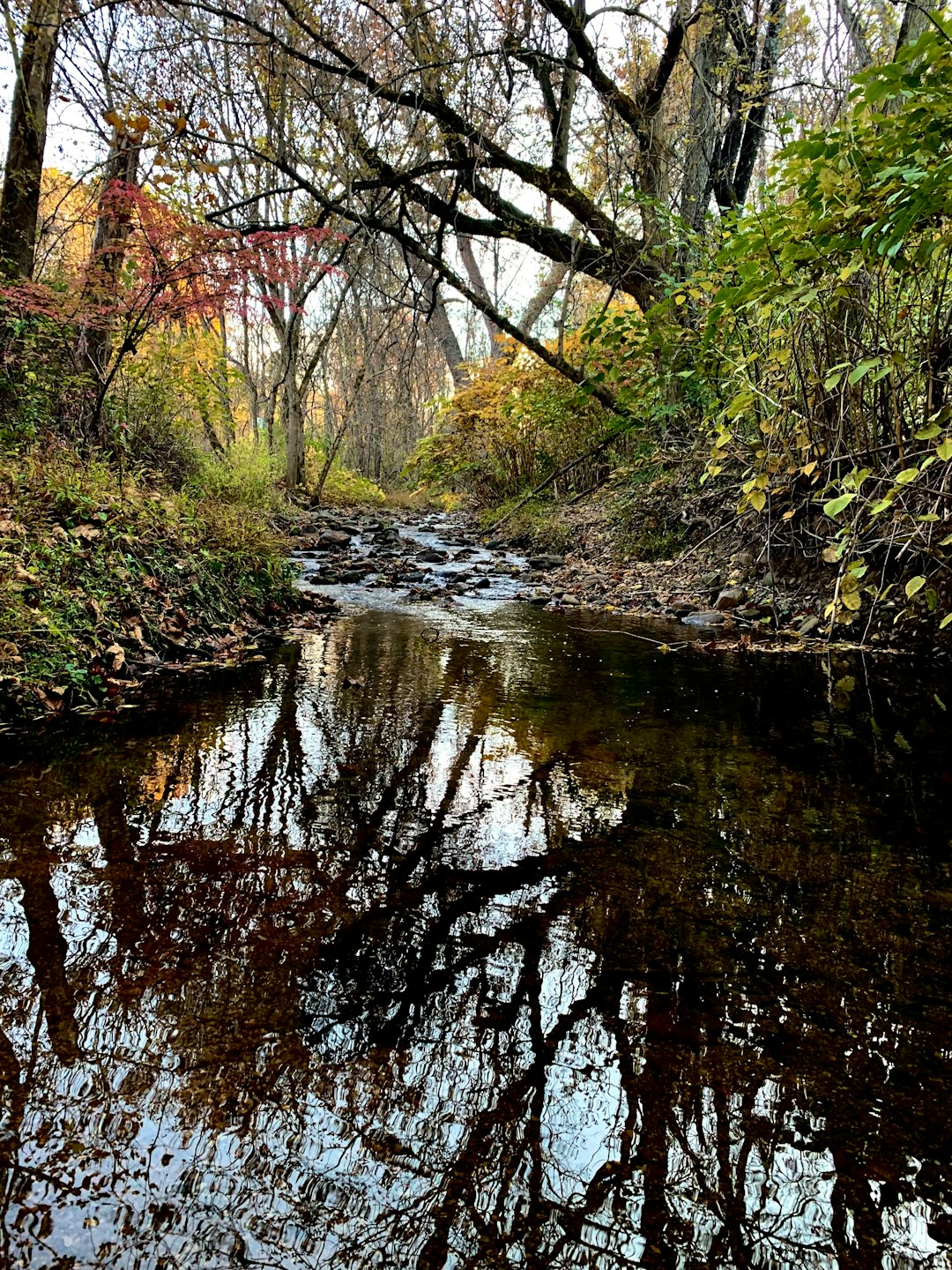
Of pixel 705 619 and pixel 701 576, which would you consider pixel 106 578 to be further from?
pixel 701 576

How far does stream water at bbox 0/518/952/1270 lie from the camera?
922 millimetres

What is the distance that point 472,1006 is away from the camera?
52.3 inches

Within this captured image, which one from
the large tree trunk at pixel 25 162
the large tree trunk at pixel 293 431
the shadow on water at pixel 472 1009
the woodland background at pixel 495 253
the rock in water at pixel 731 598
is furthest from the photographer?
the large tree trunk at pixel 293 431

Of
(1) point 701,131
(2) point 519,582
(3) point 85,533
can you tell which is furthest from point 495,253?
(3) point 85,533

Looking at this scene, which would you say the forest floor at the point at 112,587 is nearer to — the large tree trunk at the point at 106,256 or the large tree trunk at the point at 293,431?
the large tree trunk at the point at 106,256

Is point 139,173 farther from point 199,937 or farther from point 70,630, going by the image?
point 199,937

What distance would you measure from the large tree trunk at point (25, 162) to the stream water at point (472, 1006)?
5.40 metres

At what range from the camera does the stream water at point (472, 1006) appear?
0.92 metres

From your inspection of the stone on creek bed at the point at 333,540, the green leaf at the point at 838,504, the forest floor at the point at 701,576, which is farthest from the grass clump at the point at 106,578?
the stone on creek bed at the point at 333,540

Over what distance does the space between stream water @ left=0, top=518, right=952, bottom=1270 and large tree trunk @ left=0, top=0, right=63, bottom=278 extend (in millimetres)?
5398

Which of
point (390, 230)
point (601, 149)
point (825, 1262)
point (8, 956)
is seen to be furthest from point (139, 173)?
point (825, 1262)

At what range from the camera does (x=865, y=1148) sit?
3.43ft

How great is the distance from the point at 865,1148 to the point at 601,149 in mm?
9618

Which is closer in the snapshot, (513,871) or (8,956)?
(8,956)
